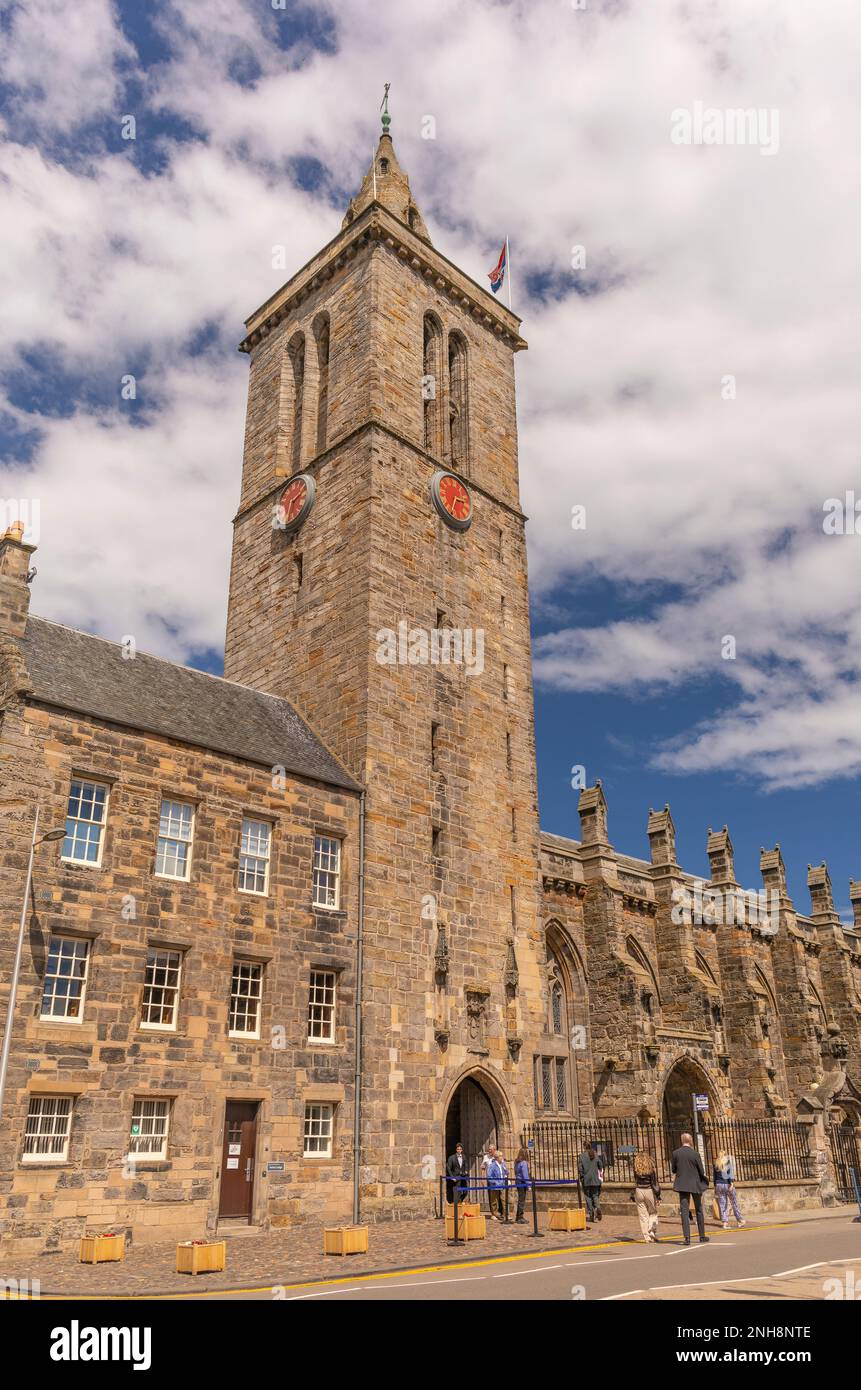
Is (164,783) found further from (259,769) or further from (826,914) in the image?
(826,914)

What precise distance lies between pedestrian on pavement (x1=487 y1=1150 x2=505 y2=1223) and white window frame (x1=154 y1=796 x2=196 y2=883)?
29.1ft

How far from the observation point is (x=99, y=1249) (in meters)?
15.7

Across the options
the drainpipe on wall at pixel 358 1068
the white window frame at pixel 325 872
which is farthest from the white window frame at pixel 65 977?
the drainpipe on wall at pixel 358 1068

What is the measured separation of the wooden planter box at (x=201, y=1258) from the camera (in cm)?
1402

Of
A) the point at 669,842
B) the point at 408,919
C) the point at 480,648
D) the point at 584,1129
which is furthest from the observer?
the point at 669,842

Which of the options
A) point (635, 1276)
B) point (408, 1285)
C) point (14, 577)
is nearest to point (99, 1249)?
point (408, 1285)

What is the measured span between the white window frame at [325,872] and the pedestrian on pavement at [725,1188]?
10405 mm

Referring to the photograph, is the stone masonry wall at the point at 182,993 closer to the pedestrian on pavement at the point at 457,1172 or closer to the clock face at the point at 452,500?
the pedestrian on pavement at the point at 457,1172

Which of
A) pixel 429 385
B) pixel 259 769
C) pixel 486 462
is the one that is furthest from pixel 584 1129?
pixel 429 385

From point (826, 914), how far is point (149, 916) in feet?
128

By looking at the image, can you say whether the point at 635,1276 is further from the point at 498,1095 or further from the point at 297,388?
the point at 297,388

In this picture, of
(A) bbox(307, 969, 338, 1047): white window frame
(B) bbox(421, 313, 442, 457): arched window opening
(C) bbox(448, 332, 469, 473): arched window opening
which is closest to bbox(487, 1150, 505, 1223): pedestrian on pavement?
(A) bbox(307, 969, 338, 1047): white window frame

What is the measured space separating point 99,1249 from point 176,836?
7.95 meters
